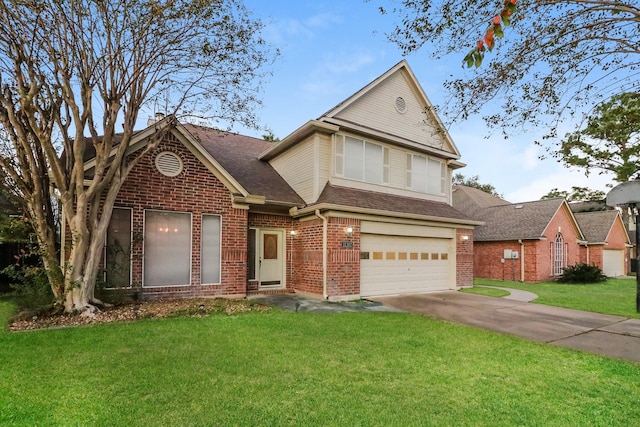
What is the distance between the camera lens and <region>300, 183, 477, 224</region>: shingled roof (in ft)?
35.9

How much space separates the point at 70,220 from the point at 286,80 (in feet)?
21.0

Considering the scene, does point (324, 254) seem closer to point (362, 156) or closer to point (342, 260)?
point (342, 260)

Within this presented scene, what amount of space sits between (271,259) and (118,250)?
4659 mm

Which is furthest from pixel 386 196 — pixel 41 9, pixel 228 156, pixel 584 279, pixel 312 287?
pixel 584 279

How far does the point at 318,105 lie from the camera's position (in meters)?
12.7

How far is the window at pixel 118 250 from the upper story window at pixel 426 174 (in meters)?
9.53

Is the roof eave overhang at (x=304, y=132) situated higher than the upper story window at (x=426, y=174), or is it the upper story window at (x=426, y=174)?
the roof eave overhang at (x=304, y=132)

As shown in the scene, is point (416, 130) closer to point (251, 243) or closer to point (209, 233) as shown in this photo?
point (251, 243)

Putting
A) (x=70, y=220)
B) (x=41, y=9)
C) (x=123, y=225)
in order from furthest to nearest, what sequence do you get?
(x=123, y=225), (x=70, y=220), (x=41, y=9)

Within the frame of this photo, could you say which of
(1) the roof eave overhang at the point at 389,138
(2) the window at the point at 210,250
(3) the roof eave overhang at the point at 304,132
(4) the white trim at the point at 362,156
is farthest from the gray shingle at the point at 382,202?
(2) the window at the point at 210,250

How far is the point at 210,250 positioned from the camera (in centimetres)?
1030

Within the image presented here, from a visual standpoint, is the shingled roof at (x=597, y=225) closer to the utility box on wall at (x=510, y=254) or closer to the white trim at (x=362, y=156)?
the utility box on wall at (x=510, y=254)

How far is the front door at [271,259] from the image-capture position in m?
11.9

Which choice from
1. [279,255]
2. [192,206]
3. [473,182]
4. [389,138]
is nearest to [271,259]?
[279,255]
